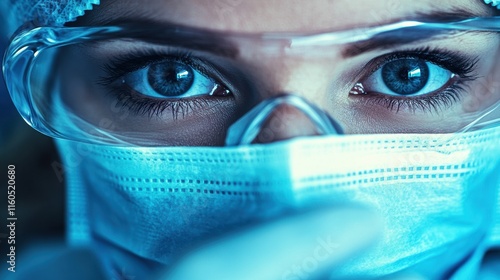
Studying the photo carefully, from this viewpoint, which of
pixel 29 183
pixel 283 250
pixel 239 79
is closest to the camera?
pixel 283 250

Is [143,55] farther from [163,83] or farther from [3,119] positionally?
[3,119]

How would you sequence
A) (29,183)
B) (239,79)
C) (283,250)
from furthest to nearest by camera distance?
1. (29,183)
2. (239,79)
3. (283,250)

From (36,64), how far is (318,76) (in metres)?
0.38

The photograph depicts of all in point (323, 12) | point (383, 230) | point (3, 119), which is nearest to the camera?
point (323, 12)

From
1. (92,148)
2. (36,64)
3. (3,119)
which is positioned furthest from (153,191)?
(3,119)

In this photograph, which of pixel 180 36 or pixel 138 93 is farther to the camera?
pixel 138 93

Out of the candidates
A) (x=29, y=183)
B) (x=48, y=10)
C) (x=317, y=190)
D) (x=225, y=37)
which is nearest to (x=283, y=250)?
(x=317, y=190)

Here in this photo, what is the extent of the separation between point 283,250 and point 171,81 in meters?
0.30

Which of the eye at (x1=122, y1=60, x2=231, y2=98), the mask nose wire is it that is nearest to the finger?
the mask nose wire

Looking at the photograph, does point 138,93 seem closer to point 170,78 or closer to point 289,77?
point 170,78

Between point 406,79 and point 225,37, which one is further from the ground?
point 406,79

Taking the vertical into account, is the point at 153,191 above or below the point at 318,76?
below

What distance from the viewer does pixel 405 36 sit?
632mm

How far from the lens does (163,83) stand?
0.77 metres
